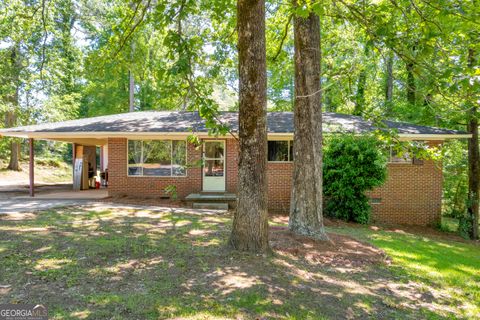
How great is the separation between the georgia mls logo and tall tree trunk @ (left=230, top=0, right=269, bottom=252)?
2.82 m

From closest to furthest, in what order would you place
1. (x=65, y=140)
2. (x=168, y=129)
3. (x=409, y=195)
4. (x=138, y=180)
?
1. (x=168, y=129)
2. (x=409, y=195)
3. (x=138, y=180)
4. (x=65, y=140)

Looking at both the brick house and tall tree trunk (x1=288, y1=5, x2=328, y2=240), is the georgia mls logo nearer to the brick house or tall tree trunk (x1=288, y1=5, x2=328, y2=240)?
tall tree trunk (x1=288, y1=5, x2=328, y2=240)

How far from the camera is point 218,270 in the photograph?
4770mm

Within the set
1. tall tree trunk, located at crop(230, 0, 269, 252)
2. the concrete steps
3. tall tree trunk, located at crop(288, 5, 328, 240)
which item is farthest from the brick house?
tall tree trunk, located at crop(230, 0, 269, 252)

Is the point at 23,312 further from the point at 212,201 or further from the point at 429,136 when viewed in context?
the point at 429,136

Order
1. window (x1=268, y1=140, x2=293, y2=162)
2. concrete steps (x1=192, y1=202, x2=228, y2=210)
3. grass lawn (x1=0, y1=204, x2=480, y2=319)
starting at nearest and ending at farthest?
grass lawn (x1=0, y1=204, x2=480, y2=319) → concrete steps (x1=192, y1=202, x2=228, y2=210) → window (x1=268, y1=140, x2=293, y2=162)

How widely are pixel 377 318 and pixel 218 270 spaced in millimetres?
2066

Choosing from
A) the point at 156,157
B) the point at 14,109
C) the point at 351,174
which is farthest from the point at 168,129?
the point at 14,109

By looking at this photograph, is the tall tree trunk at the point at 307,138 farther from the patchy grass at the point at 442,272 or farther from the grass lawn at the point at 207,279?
the patchy grass at the point at 442,272

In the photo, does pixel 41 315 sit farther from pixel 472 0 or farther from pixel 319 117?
pixel 472 0

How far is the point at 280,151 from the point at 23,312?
1098 centimetres

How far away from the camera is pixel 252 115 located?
519 centimetres

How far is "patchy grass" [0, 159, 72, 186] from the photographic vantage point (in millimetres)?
22672

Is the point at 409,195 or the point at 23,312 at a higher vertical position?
the point at 409,195
